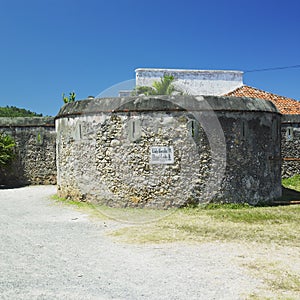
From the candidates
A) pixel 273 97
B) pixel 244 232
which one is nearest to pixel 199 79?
pixel 273 97

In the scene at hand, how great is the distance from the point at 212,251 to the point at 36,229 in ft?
11.7

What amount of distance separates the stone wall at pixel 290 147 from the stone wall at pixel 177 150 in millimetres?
5600

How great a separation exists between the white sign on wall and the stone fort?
0.02 metres

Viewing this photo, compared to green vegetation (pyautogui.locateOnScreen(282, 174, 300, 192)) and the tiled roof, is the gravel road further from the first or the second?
the tiled roof

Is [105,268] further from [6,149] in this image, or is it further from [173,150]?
[6,149]

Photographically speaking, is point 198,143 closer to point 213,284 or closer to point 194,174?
point 194,174

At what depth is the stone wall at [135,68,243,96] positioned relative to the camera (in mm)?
23797

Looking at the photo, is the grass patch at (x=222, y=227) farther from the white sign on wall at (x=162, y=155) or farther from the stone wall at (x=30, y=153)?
the stone wall at (x=30, y=153)

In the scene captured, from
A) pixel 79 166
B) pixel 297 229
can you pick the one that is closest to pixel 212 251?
pixel 297 229

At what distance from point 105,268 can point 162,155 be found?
14.3ft

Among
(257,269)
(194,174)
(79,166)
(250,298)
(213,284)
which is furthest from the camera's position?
(79,166)

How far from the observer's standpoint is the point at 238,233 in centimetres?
673

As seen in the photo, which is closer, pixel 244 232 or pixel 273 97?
pixel 244 232

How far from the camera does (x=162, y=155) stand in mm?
9008
